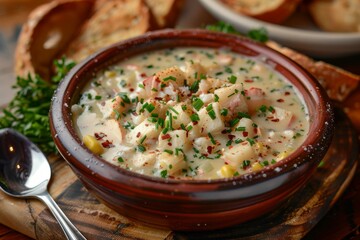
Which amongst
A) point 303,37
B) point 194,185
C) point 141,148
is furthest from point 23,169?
point 303,37

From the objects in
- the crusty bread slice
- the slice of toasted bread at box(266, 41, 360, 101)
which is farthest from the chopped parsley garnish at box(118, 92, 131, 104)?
the crusty bread slice

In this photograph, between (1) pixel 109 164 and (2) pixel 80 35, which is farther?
(2) pixel 80 35

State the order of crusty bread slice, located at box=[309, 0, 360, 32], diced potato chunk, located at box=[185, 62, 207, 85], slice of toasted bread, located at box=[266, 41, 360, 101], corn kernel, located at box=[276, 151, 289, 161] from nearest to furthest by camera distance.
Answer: corn kernel, located at box=[276, 151, 289, 161], diced potato chunk, located at box=[185, 62, 207, 85], slice of toasted bread, located at box=[266, 41, 360, 101], crusty bread slice, located at box=[309, 0, 360, 32]

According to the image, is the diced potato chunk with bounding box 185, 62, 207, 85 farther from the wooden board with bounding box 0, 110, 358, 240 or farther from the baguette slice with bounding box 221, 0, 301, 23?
the baguette slice with bounding box 221, 0, 301, 23

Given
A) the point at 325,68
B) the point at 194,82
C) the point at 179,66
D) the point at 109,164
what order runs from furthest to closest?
the point at 325,68 < the point at 179,66 < the point at 194,82 < the point at 109,164

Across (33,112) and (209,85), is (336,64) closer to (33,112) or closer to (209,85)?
(209,85)

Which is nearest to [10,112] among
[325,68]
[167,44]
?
[167,44]

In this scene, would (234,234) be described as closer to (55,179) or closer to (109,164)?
(109,164)
